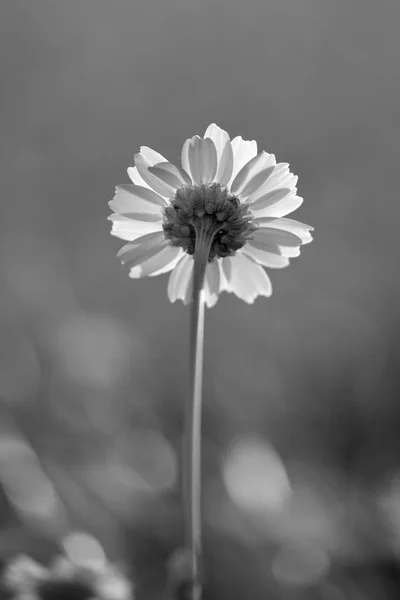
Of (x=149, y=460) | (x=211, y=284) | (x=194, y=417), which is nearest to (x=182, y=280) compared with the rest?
(x=211, y=284)

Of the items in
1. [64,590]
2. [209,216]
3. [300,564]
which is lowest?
[64,590]

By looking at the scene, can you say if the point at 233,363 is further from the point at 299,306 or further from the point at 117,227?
the point at 117,227

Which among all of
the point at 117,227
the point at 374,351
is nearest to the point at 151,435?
the point at 374,351

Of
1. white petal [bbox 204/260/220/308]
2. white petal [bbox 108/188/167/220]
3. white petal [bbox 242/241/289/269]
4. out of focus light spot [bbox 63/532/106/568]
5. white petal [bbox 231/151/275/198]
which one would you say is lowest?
out of focus light spot [bbox 63/532/106/568]

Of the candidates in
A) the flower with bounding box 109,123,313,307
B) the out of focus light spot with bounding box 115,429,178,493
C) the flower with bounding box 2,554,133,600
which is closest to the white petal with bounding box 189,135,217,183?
the flower with bounding box 109,123,313,307

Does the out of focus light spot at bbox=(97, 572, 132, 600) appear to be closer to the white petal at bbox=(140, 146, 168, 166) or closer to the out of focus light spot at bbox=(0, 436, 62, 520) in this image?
the out of focus light spot at bbox=(0, 436, 62, 520)

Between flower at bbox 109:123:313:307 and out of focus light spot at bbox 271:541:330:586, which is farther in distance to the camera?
out of focus light spot at bbox 271:541:330:586

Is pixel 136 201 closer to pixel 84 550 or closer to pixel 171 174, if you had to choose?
pixel 171 174

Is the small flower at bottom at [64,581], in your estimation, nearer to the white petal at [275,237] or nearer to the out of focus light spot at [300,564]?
the out of focus light spot at [300,564]
